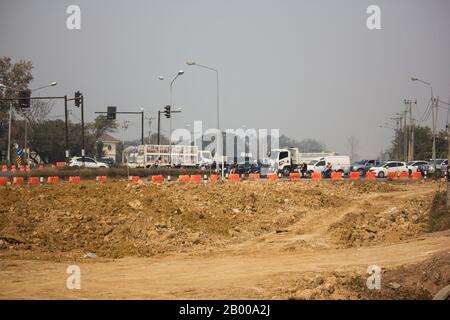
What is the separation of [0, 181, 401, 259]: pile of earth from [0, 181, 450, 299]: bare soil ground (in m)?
0.05

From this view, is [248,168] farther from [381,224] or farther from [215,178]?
[381,224]

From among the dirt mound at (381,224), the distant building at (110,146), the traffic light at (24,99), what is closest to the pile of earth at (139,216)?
the dirt mound at (381,224)

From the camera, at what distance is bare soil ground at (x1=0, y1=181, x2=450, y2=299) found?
13656mm

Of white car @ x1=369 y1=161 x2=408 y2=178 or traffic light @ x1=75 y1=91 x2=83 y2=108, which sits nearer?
traffic light @ x1=75 y1=91 x2=83 y2=108

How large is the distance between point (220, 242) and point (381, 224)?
6878 millimetres

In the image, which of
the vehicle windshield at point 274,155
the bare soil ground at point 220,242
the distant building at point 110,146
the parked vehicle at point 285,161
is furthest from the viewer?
the distant building at point 110,146

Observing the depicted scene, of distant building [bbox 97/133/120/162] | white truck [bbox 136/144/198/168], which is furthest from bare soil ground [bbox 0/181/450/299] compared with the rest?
distant building [bbox 97/133/120/162]

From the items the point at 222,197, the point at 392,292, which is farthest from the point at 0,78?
→ the point at 392,292

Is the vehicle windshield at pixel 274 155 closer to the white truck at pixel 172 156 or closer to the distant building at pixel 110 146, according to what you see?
the white truck at pixel 172 156

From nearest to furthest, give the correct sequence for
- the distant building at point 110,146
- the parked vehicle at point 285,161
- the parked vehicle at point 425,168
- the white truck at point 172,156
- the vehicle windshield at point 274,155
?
the parked vehicle at point 285,161
the vehicle windshield at point 274,155
the parked vehicle at point 425,168
the white truck at point 172,156
the distant building at point 110,146

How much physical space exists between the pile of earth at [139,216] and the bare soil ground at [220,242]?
A: 51mm

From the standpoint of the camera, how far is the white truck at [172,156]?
7750 cm

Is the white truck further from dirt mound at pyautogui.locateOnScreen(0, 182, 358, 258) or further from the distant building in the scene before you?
the distant building
